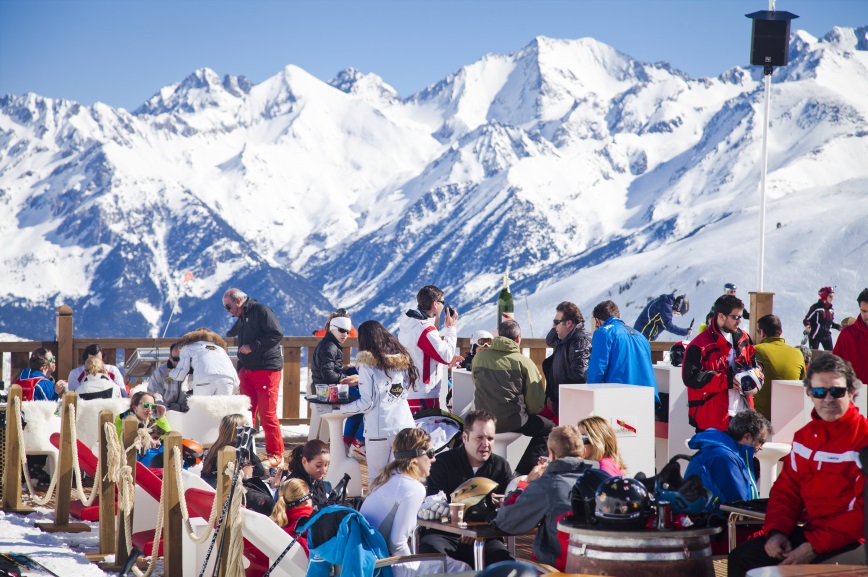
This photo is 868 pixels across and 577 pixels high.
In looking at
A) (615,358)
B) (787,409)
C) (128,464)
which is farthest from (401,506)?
(787,409)

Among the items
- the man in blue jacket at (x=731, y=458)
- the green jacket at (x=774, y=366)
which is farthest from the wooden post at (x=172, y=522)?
the green jacket at (x=774, y=366)

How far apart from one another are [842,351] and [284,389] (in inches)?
247

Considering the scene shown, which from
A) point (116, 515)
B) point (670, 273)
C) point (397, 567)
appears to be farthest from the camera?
point (670, 273)

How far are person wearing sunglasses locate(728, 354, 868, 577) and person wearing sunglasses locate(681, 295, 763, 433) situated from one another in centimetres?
259

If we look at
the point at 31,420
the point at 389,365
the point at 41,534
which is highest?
the point at 389,365

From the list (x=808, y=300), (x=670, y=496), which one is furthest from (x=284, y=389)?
(x=808, y=300)

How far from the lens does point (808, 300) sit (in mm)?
80562

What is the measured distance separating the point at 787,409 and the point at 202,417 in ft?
15.2

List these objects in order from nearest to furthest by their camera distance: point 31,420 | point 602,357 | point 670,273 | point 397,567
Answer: point 397,567 < point 602,357 < point 31,420 < point 670,273

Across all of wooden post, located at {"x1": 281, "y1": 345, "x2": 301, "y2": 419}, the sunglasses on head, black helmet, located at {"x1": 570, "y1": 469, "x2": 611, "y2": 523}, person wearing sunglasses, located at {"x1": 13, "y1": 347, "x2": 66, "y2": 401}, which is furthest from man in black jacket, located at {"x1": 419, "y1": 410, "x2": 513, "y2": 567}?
wooden post, located at {"x1": 281, "y1": 345, "x2": 301, "y2": 419}

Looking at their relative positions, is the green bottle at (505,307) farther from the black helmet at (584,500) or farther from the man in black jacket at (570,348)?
the black helmet at (584,500)

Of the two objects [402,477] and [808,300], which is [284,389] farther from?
[808,300]

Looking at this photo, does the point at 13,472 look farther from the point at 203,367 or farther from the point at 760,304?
the point at 760,304

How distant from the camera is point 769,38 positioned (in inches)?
451
